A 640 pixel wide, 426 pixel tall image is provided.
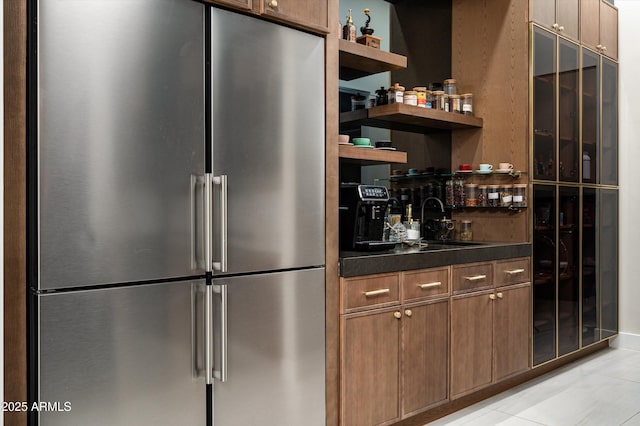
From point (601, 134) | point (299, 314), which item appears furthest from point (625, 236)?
point (299, 314)

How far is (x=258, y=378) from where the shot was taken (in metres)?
2.16

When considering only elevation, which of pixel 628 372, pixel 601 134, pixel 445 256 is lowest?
pixel 628 372

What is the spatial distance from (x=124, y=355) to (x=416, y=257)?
4.84 ft

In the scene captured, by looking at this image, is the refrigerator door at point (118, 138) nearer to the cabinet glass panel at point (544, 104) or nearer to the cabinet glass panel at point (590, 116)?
the cabinet glass panel at point (544, 104)

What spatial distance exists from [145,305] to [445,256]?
1.62 metres

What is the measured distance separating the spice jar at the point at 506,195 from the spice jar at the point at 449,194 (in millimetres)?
317

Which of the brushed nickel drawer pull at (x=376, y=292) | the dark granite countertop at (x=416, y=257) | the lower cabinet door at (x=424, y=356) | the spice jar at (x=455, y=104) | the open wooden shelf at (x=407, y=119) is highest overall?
the spice jar at (x=455, y=104)

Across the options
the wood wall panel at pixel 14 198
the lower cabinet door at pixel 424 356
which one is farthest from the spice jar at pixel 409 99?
the wood wall panel at pixel 14 198

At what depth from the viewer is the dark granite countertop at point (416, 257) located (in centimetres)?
248

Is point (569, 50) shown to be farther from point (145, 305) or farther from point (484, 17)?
point (145, 305)

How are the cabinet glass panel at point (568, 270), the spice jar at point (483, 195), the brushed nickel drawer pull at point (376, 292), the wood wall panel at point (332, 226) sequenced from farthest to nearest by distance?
the cabinet glass panel at point (568, 270)
the spice jar at point (483, 195)
the brushed nickel drawer pull at point (376, 292)
the wood wall panel at point (332, 226)

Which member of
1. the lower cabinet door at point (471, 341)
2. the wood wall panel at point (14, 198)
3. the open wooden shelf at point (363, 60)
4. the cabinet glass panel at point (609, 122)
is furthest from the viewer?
the cabinet glass panel at point (609, 122)

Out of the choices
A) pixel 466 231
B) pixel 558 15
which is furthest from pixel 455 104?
pixel 558 15

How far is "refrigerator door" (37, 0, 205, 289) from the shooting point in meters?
1.68
